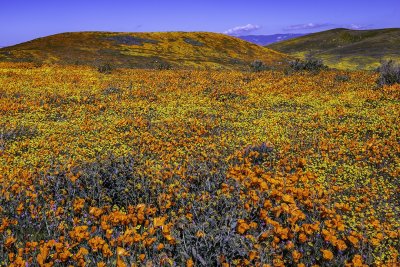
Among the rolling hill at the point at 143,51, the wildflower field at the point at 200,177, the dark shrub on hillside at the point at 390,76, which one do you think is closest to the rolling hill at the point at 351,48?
the dark shrub on hillside at the point at 390,76

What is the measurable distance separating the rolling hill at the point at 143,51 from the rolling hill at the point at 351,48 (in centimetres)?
1023

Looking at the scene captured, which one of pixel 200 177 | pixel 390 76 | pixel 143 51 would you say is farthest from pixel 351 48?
pixel 200 177

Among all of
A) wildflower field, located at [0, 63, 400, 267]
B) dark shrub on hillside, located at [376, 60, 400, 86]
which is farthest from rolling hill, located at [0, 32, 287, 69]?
dark shrub on hillside, located at [376, 60, 400, 86]

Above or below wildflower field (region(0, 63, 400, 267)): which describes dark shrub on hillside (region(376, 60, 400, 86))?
above

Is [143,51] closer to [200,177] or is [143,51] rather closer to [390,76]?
[390,76]

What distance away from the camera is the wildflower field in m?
5.19

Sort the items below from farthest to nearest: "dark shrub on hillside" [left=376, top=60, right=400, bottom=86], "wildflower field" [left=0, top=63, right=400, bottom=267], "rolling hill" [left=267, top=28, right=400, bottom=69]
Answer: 1. "rolling hill" [left=267, top=28, right=400, bottom=69]
2. "dark shrub on hillside" [left=376, top=60, right=400, bottom=86]
3. "wildflower field" [left=0, top=63, right=400, bottom=267]

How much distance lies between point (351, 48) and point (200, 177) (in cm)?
6459

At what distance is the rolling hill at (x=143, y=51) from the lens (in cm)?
3646

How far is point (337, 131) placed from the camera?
11.6m

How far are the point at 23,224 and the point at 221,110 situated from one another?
10.4 m

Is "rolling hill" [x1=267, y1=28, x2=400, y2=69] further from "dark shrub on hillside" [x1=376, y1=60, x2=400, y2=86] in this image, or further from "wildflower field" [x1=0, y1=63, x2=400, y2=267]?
"wildflower field" [x1=0, y1=63, x2=400, y2=267]

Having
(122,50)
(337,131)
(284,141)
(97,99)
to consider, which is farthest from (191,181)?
(122,50)

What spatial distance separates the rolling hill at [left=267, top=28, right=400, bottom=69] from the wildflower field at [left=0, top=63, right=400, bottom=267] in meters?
19.4
